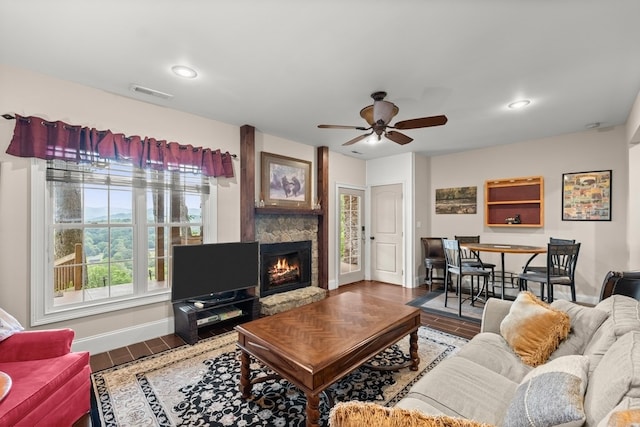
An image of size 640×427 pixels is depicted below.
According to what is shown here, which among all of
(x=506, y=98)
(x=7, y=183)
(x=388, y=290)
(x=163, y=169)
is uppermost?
(x=506, y=98)

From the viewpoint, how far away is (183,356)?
2711 mm

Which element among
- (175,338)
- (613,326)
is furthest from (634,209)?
(175,338)

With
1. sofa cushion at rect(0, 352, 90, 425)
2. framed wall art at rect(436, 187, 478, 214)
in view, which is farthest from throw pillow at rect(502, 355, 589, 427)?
framed wall art at rect(436, 187, 478, 214)

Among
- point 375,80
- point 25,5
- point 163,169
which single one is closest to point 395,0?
point 375,80

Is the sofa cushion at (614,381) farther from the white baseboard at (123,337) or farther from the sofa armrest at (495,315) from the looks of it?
the white baseboard at (123,337)

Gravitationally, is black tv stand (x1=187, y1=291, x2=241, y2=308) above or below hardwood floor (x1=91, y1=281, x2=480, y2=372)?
above

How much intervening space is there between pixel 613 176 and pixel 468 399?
4.61 m

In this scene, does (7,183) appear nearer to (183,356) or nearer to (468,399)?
(183,356)

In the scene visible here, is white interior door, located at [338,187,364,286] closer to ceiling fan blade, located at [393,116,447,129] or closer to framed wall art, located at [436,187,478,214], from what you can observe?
framed wall art, located at [436,187,478,214]

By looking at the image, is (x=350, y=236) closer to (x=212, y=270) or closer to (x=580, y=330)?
(x=212, y=270)

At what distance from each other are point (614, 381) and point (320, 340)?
144 centimetres

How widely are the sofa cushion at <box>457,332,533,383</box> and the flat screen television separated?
2574 mm

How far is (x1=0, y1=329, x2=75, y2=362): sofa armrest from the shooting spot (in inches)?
70.1

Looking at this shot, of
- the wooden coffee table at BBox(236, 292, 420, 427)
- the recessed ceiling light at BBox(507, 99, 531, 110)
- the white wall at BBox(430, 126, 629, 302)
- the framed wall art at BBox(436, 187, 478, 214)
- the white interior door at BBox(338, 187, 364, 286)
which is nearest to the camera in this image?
the wooden coffee table at BBox(236, 292, 420, 427)
